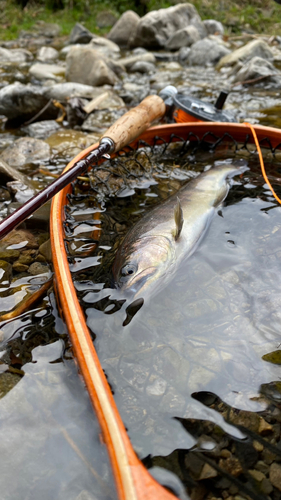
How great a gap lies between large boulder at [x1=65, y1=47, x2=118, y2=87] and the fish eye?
8441mm

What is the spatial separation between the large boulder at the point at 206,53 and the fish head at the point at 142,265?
38.0 feet

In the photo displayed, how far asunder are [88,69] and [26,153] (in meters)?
5.53

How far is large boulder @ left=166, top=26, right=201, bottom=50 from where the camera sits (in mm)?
14461

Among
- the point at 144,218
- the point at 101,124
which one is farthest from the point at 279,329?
the point at 101,124

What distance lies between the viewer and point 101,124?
21.0 feet

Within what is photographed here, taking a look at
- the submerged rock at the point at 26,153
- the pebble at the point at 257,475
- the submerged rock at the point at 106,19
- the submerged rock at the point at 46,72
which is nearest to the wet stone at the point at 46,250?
the pebble at the point at 257,475

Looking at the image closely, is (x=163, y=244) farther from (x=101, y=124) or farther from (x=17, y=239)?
(x=101, y=124)

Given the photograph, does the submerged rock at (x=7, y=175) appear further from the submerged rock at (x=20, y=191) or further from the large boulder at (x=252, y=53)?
the large boulder at (x=252, y=53)

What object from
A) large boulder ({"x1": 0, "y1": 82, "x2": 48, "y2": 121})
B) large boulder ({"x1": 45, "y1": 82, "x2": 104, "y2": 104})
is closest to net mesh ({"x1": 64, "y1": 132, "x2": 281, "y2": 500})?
large boulder ({"x1": 0, "y1": 82, "x2": 48, "y2": 121})

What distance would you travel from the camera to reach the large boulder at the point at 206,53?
1214 cm

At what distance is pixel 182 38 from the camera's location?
14.5 m

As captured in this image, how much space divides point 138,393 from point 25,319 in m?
0.89

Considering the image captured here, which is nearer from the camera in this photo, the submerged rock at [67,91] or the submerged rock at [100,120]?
the submerged rock at [100,120]

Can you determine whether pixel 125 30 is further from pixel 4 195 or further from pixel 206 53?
pixel 4 195
